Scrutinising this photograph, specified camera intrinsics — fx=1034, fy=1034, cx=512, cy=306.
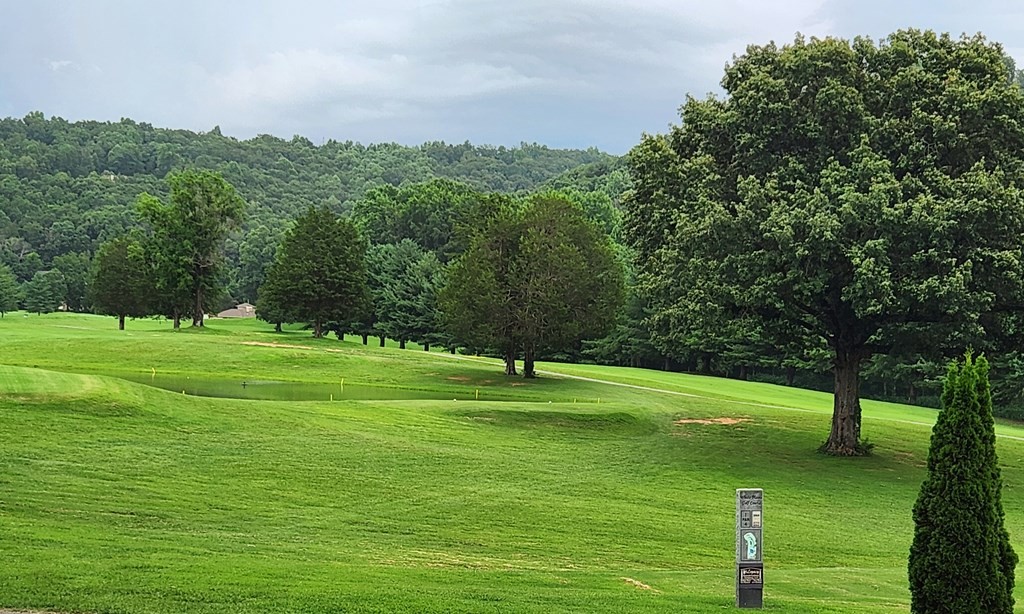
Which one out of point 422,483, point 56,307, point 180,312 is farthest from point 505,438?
point 56,307

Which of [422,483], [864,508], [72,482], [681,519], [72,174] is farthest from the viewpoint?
[72,174]

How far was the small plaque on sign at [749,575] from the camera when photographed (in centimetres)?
1096

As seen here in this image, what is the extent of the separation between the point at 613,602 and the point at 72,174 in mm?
201738

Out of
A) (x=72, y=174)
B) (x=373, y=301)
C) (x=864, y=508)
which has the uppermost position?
(x=72, y=174)

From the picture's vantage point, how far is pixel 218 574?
11016mm

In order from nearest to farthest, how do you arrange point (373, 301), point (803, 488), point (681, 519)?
point (681, 519), point (803, 488), point (373, 301)

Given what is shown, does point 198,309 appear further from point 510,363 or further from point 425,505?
point 425,505

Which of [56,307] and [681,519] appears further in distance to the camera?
[56,307]

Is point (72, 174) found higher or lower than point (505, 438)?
higher

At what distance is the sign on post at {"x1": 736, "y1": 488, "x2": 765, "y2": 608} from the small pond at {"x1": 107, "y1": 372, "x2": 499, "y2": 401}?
27.9 meters

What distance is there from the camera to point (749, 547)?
10906 mm

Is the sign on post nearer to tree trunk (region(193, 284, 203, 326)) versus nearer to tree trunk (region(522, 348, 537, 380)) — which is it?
tree trunk (region(522, 348, 537, 380))

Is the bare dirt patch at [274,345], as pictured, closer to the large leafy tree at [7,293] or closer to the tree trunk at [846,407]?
the tree trunk at [846,407]

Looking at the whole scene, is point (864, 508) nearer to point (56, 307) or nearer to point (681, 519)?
point (681, 519)
